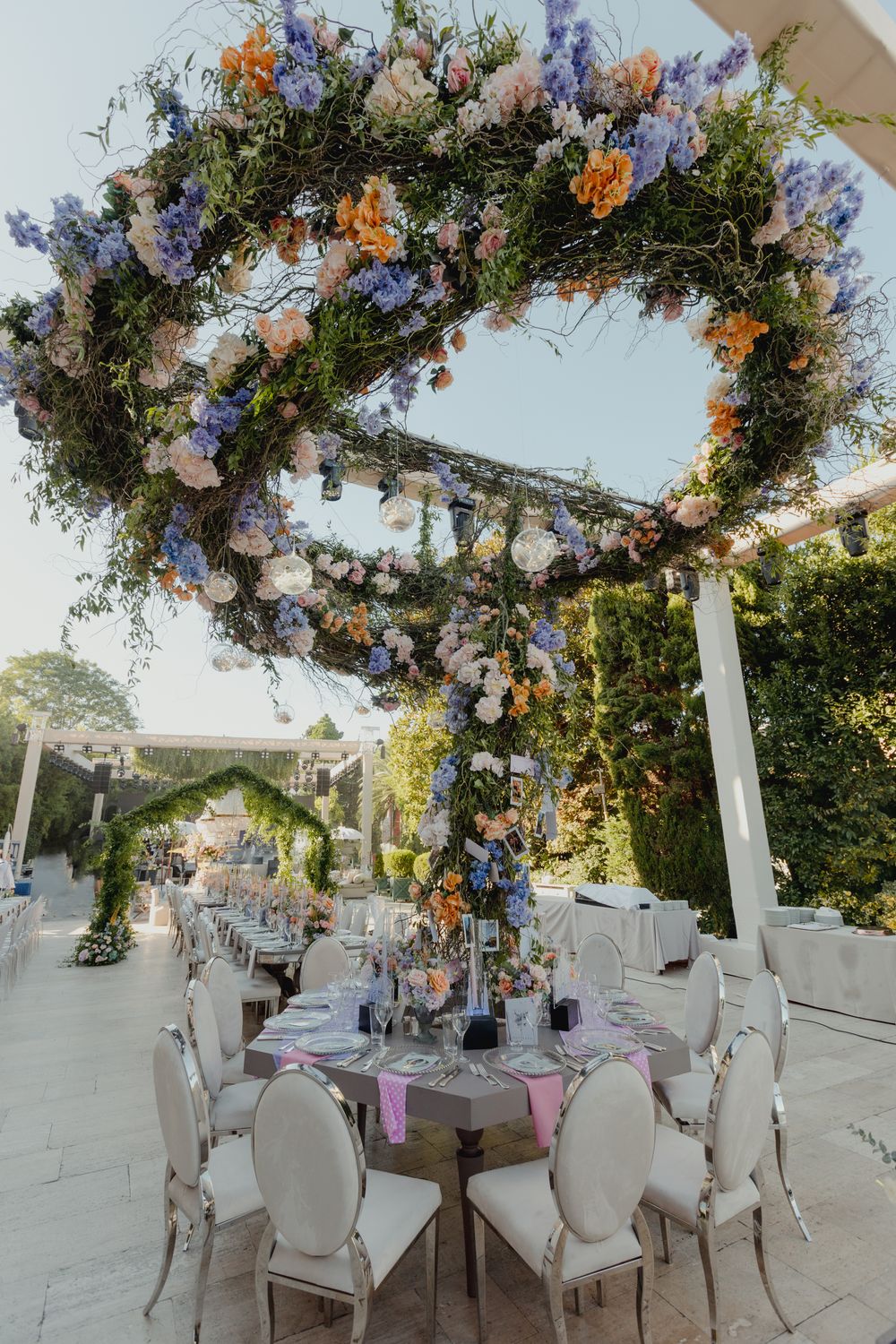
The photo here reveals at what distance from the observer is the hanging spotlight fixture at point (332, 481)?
11.6 ft

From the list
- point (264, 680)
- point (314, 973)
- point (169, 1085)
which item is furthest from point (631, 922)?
point (169, 1085)

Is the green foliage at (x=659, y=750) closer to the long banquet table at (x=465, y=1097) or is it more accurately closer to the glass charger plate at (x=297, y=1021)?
the long banquet table at (x=465, y=1097)

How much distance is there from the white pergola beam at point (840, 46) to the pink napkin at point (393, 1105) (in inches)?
157

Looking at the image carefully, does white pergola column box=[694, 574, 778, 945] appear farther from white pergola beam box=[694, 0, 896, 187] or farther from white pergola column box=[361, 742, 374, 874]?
white pergola column box=[361, 742, 374, 874]

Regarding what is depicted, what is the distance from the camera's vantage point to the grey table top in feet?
7.02

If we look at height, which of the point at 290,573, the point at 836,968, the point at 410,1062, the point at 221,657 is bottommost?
the point at 836,968

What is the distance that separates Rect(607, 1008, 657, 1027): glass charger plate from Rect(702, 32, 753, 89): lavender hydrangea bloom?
3364mm

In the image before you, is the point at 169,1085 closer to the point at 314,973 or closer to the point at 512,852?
the point at 512,852

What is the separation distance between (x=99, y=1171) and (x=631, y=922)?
557 cm

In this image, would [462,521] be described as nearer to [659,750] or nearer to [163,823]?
[659,750]

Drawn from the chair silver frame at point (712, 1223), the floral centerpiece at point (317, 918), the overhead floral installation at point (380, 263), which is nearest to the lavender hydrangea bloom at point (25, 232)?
the overhead floral installation at point (380, 263)

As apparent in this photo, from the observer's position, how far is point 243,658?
3.48 m

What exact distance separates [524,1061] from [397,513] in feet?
7.33

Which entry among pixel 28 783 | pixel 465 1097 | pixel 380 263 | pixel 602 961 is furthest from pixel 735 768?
pixel 28 783
